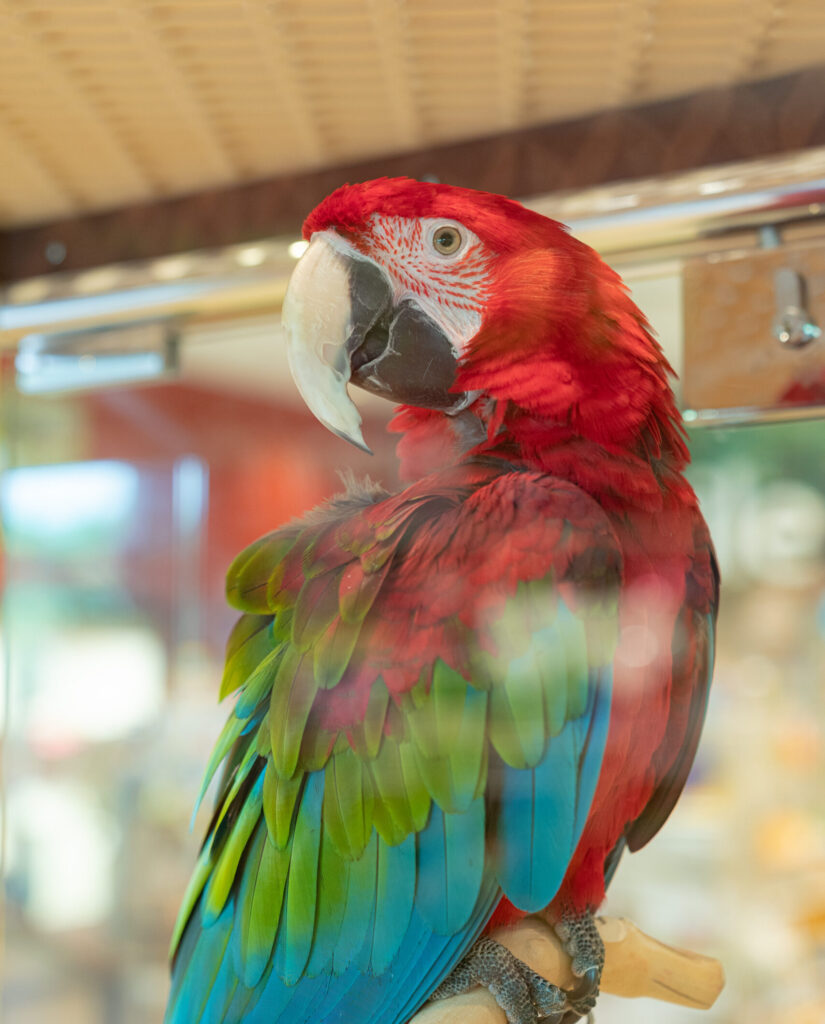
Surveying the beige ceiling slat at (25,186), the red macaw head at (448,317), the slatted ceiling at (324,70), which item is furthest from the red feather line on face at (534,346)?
the beige ceiling slat at (25,186)

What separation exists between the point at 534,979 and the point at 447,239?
14.5 inches

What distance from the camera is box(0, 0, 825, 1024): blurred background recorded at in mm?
526

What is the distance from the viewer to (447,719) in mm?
421

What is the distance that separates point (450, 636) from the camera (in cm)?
42

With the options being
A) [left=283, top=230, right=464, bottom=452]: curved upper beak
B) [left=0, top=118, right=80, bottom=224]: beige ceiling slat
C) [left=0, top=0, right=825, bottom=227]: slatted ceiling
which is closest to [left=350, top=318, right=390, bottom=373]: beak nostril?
[left=283, top=230, right=464, bottom=452]: curved upper beak

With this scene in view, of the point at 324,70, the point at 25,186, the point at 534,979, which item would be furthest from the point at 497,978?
the point at 25,186

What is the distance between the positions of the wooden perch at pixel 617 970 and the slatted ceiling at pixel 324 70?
503 mm

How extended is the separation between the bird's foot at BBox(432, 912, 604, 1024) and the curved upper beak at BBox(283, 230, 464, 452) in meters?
0.27

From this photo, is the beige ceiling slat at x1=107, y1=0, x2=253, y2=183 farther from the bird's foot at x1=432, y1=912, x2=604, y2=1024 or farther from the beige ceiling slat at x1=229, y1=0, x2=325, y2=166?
the bird's foot at x1=432, y1=912, x2=604, y2=1024

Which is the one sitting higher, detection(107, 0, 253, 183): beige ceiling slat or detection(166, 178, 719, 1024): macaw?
detection(107, 0, 253, 183): beige ceiling slat

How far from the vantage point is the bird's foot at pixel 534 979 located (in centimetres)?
43

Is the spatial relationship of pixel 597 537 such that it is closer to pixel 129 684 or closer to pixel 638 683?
pixel 638 683

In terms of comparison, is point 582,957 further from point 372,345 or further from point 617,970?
point 372,345

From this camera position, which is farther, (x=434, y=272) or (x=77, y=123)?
(x=77, y=123)
